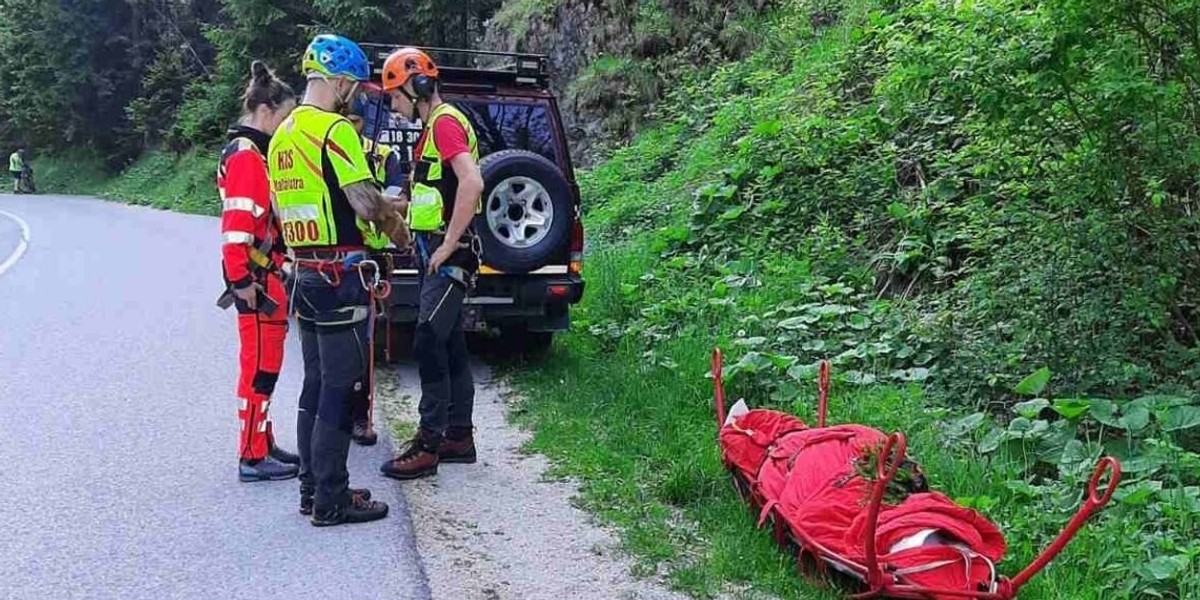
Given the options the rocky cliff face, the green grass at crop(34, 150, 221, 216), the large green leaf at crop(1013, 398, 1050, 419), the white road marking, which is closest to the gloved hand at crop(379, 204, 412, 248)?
the large green leaf at crop(1013, 398, 1050, 419)

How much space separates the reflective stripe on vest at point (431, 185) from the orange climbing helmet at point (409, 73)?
0.48 feet

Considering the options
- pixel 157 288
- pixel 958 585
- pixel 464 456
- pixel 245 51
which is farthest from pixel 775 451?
pixel 245 51

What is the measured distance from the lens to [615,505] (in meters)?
4.87

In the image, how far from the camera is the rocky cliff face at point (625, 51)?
14211 mm

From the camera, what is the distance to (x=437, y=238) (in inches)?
209

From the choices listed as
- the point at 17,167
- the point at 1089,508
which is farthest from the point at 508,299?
the point at 17,167

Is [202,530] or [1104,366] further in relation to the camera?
[1104,366]

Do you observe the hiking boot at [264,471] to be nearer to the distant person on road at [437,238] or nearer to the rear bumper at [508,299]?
the distant person on road at [437,238]

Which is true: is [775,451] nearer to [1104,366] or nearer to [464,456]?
[464,456]

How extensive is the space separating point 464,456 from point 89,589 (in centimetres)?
204

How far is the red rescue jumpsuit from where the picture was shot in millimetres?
5055

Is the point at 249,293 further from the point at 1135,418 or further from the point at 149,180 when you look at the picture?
the point at 149,180

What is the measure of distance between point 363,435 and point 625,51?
10361 mm

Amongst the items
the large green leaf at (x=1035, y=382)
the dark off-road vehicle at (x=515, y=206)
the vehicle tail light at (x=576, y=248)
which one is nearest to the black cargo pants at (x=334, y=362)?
the dark off-road vehicle at (x=515, y=206)
